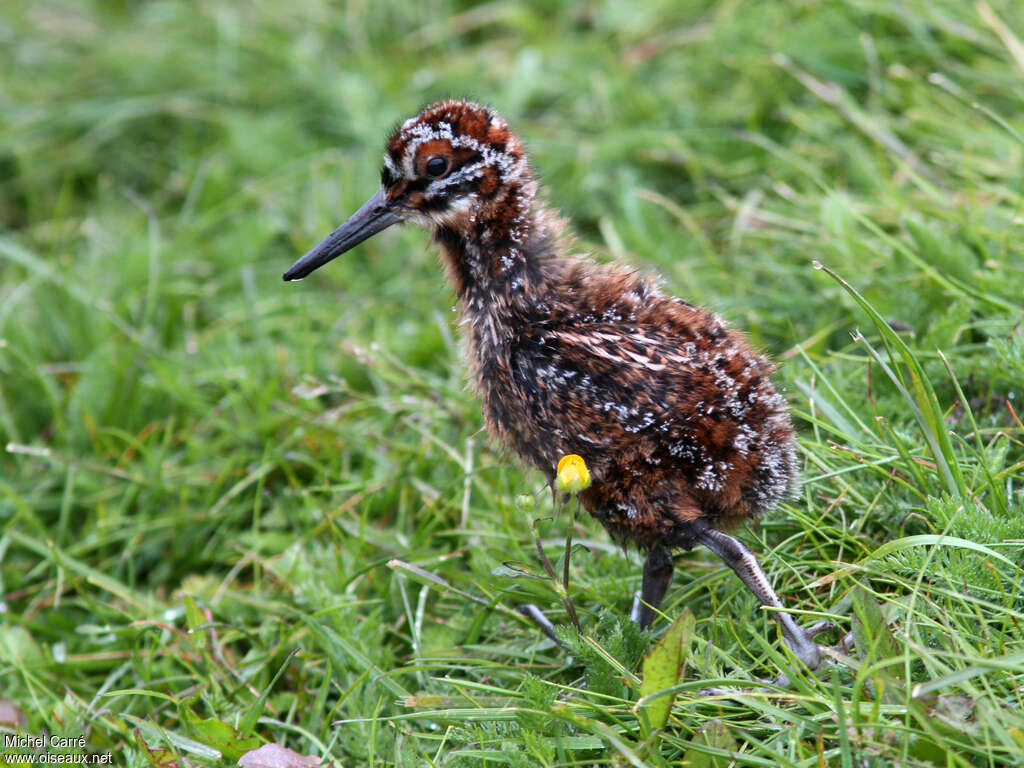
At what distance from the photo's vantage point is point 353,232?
142 inches

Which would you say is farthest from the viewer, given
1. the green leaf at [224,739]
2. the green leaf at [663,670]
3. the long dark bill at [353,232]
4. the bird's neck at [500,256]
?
the long dark bill at [353,232]

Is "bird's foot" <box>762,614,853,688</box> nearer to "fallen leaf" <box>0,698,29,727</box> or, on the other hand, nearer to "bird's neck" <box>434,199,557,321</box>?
"bird's neck" <box>434,199,557,321</box>

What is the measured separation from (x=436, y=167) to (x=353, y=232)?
427 millimetres

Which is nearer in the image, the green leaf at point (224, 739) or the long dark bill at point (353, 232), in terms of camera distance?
the green leaf at point (224, 739)

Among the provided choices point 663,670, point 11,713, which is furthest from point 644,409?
point 11,713

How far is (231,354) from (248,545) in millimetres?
1142

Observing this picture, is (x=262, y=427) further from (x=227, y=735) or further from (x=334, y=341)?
(x=227, y=735)

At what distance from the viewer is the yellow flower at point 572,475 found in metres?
2.71

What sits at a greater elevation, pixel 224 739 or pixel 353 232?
pixel 353 232

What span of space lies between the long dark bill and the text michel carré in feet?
5.53

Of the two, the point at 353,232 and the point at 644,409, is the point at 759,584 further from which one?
the point at 353,232

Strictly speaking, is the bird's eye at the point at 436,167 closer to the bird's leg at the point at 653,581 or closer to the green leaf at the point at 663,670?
the bird's leg at the point at 653,581

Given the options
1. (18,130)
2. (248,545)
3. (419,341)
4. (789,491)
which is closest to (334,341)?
(419,341)

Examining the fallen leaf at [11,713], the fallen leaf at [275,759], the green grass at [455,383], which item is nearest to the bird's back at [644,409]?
the green grass at [455,383]
